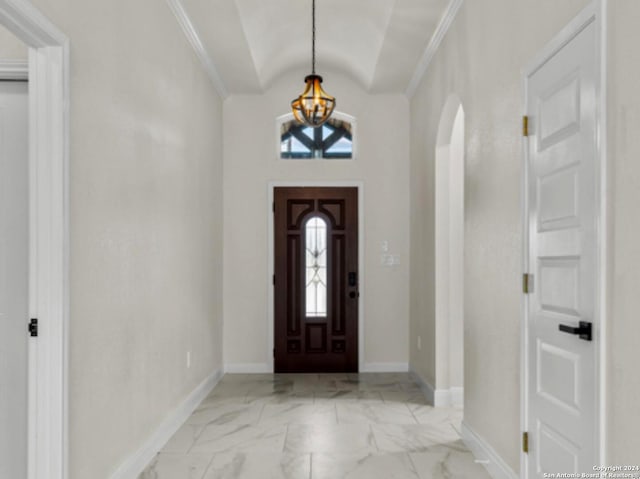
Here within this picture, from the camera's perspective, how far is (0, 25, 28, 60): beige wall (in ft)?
7.86

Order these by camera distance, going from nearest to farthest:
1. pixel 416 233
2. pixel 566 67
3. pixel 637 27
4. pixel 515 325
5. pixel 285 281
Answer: pixel 637 27, pixel 566 67, pixel 515 325, pixel 416 233, pixel 285 281

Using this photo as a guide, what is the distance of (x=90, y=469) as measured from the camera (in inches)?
98.9

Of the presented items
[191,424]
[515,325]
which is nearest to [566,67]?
[515,325]

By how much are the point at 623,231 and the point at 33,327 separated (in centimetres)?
219

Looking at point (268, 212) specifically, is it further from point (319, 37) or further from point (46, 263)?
point (46, 263)

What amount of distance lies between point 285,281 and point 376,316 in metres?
1.08

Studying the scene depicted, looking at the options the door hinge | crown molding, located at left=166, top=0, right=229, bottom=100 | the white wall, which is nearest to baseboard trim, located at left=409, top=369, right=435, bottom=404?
the white wall

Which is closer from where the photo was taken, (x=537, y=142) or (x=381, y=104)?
(x=537, y=142)

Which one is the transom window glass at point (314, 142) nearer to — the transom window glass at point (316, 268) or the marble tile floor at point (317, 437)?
the transom window glass at point (316, 268)

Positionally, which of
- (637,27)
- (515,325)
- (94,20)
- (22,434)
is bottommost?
(22,434)

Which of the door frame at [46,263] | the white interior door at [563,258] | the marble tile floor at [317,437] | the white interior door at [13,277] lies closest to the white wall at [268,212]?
the marble tile floor at [317,437]

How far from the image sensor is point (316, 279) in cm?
616

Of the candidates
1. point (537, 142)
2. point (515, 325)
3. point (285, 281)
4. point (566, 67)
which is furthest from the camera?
point (285, 281)

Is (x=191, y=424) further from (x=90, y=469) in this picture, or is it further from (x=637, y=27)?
(x=637, y=27)
